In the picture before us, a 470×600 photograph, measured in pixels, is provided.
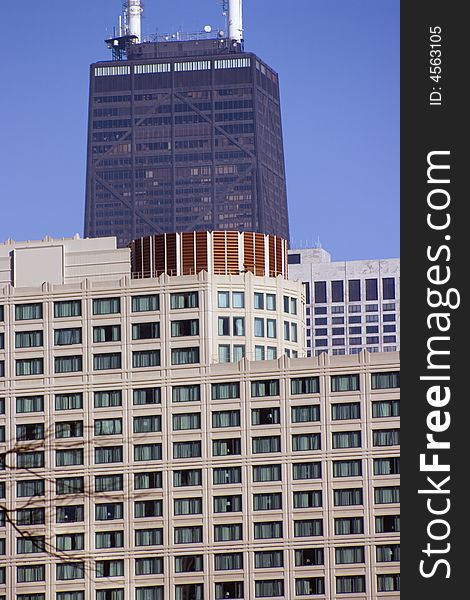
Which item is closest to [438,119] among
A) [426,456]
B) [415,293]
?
[415,293]

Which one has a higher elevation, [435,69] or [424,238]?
[435,69]

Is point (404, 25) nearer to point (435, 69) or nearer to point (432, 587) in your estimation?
point (435, 69)

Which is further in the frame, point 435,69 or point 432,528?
point 435,69

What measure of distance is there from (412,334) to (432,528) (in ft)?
21.8

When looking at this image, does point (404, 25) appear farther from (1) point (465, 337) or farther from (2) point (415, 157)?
(1) point (465, 337)

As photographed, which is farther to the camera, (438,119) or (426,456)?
(438,119)

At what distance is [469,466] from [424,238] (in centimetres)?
819

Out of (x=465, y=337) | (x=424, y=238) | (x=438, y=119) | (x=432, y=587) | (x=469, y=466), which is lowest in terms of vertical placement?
(x=432, y=587)

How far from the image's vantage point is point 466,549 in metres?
60.6

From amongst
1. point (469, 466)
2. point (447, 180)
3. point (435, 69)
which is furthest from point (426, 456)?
point (435, 69)

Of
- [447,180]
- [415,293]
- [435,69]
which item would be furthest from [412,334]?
[435,69]

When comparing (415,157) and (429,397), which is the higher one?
→ (415,157)

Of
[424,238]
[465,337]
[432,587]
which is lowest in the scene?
[432,587]

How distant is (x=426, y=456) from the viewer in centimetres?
6019
